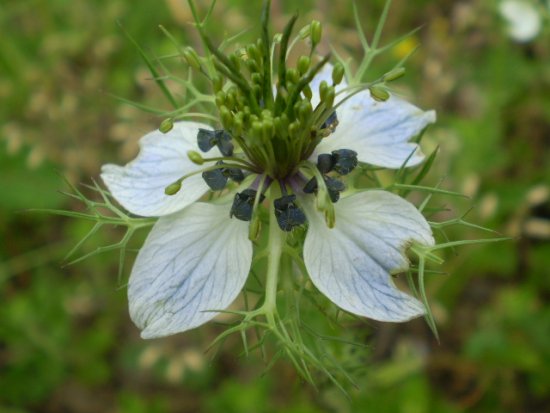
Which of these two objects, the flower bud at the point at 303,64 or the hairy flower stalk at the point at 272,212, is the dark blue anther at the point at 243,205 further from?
the flower bud at the point at 303,64

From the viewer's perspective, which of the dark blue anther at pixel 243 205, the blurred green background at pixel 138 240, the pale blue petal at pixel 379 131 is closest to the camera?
the dark blue anther at pixel 243 205

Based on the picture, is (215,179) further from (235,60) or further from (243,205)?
(235,60)

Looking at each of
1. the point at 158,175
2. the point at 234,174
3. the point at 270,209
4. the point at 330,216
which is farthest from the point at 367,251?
the point at 158,175

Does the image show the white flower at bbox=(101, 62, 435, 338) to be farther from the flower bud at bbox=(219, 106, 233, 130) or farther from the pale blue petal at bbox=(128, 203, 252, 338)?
the flower bud at bbox=(219, 106, 233, 130)

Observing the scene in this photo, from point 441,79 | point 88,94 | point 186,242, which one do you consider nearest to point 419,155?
point 186,242

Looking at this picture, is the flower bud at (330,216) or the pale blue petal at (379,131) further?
the pale blue petal at (379,131)

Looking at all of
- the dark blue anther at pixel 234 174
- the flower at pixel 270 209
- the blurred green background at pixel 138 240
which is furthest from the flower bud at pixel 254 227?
the blurred green background at pixel 138 240

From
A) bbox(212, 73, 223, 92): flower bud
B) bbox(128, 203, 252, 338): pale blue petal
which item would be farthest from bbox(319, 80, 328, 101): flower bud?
bbox(128, 203, 252, 338): pale blue petal
